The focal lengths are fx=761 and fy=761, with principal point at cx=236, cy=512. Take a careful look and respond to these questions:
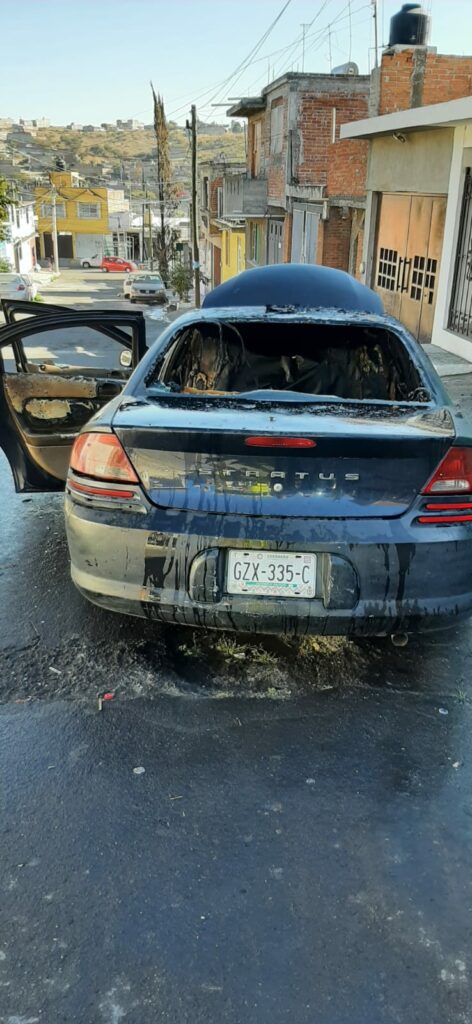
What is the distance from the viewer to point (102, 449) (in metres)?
2.89

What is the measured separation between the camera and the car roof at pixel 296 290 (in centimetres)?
621

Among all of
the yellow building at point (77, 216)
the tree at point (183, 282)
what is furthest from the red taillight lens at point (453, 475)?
the yellow building at point (77, 216)

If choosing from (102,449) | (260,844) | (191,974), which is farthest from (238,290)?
(191,974)

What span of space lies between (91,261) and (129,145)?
94.9 metres

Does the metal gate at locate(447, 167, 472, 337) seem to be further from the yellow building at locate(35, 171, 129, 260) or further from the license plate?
the yellow building at locate(35, 171, 129, 260)

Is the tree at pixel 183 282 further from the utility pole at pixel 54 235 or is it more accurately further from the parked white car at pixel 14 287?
the utility pole at pixel 54 235

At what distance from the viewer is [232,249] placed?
37.3 metres

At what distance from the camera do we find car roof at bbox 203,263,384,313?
20.4 feet

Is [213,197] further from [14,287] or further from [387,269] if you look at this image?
[387,269]

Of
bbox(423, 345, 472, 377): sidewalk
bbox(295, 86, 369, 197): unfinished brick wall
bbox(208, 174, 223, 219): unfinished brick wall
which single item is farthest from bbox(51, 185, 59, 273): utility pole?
bbox(423, 345, 472, 377): sidewalk

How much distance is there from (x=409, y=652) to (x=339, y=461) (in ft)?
3.69

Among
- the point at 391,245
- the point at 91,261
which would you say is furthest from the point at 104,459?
the point at 91,261

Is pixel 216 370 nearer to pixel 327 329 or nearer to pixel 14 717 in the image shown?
pixel 327 329

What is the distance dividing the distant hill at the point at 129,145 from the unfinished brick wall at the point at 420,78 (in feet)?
355
